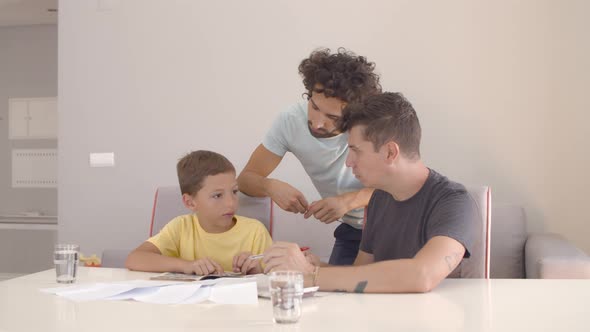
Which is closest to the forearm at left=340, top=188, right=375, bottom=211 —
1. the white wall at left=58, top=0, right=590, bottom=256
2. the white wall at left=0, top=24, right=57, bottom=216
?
the white wall at left=58, top=0, right=590, bottom=256

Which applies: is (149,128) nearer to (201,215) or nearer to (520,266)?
(201,215)

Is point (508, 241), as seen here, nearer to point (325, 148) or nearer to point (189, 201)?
point (325, 148)

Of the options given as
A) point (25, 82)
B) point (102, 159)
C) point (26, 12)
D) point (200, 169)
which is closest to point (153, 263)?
point (200, 169)

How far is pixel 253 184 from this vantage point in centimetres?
253

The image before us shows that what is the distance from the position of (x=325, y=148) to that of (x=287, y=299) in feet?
4.48

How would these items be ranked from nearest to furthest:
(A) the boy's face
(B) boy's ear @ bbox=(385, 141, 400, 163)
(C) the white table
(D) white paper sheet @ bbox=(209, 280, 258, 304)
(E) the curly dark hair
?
1. (C) the white table
2. (D) white paper sheet @ bbox=(209, 280, 258, 304)
3. (B) boy's ear @ bbox=(385, 141, 400, 163)
4. (E) the curly dark hair
5. (A) the boy's face

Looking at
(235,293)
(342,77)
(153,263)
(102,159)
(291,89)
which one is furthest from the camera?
(102,159)

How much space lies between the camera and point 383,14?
11.9ft

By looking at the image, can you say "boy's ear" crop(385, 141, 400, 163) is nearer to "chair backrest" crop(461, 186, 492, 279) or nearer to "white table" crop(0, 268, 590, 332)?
"chair backrest" crop(461, 186, 492, 279)

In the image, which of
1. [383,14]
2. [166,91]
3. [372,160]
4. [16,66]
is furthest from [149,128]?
[16,66]

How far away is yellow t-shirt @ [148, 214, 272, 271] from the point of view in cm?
225

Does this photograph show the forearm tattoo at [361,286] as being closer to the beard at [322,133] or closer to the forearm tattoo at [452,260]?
the forearm tattoo at [452,260]

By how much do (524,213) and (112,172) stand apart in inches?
90.0

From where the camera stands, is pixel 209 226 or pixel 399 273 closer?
pixel 399 273
